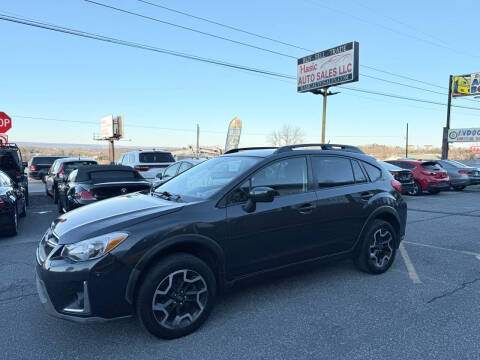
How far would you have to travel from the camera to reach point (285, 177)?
371cm

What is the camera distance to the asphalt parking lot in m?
2.71

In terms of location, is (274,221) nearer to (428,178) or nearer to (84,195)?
(84,195)

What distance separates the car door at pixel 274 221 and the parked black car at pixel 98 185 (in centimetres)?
351

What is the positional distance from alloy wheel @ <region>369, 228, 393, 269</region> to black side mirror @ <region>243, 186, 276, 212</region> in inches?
77.4

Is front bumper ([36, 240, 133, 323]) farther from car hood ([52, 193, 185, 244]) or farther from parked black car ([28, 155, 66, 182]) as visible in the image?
parked black car ([28, 155, 66, 182])

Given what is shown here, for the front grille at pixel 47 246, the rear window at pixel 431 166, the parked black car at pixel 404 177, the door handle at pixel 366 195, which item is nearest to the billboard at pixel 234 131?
the parked black car at pixel 404 177

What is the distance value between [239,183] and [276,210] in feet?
1.61

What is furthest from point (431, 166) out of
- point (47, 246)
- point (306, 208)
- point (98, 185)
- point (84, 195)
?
point (47, 246)

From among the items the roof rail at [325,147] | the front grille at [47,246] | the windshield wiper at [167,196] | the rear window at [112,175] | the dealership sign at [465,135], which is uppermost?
the dealership sign at [465,135]

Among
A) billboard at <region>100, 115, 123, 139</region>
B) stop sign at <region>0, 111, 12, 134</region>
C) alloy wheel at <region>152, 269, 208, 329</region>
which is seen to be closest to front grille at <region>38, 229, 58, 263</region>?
alloy wheel at <region>152, 269, 208, 329</region>

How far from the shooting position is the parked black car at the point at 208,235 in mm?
2648

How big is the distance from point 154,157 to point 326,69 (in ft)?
41.4

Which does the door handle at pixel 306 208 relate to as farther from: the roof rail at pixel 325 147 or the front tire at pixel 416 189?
the front tire at pixel 416 189

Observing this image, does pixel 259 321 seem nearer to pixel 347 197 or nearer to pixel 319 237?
pixel 319 237
